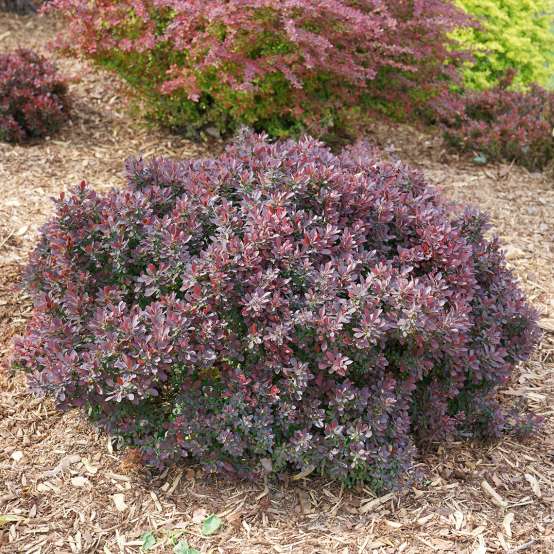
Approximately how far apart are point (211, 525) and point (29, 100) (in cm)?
374

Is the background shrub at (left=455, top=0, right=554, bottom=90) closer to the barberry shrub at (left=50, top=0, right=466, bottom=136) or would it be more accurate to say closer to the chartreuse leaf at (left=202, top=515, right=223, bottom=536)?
the barberry shrub at (left=50, top=0, right=466, bottom=136)

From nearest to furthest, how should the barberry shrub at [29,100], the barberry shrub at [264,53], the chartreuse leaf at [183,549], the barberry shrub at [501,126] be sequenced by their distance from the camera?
the chartreuse leaf at [183,549], the barberry shrub at [264,53], the barberry shrub at [29,100], the barberry shrub at [501,126]

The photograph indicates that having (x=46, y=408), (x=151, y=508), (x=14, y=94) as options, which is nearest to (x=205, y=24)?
(x=14, y=94)

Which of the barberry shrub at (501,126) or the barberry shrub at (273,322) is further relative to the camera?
the barberry shrub at (501,126)

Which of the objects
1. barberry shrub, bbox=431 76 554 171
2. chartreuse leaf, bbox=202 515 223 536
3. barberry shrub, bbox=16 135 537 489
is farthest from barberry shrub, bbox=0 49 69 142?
chartreuse leaf, bbox=202 515 223 536

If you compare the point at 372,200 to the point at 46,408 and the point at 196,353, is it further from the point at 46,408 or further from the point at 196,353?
the point at 46,408

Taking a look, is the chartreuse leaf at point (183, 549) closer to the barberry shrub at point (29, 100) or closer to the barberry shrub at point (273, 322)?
the barberry shrub at point (273, 322)

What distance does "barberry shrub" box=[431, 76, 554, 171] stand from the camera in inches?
218

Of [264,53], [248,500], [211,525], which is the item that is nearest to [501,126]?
[264,53]

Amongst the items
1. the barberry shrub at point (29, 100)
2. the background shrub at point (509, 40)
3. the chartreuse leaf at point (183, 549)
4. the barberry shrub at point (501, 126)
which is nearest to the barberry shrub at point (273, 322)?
the chartreuse leaf at point (183, 549)

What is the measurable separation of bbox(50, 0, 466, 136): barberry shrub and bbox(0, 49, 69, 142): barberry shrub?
1.13ft

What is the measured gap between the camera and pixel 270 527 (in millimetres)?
2607

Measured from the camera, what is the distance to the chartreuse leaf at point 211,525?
101 inches

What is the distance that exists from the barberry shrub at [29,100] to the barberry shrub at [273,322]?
2.58 meters
